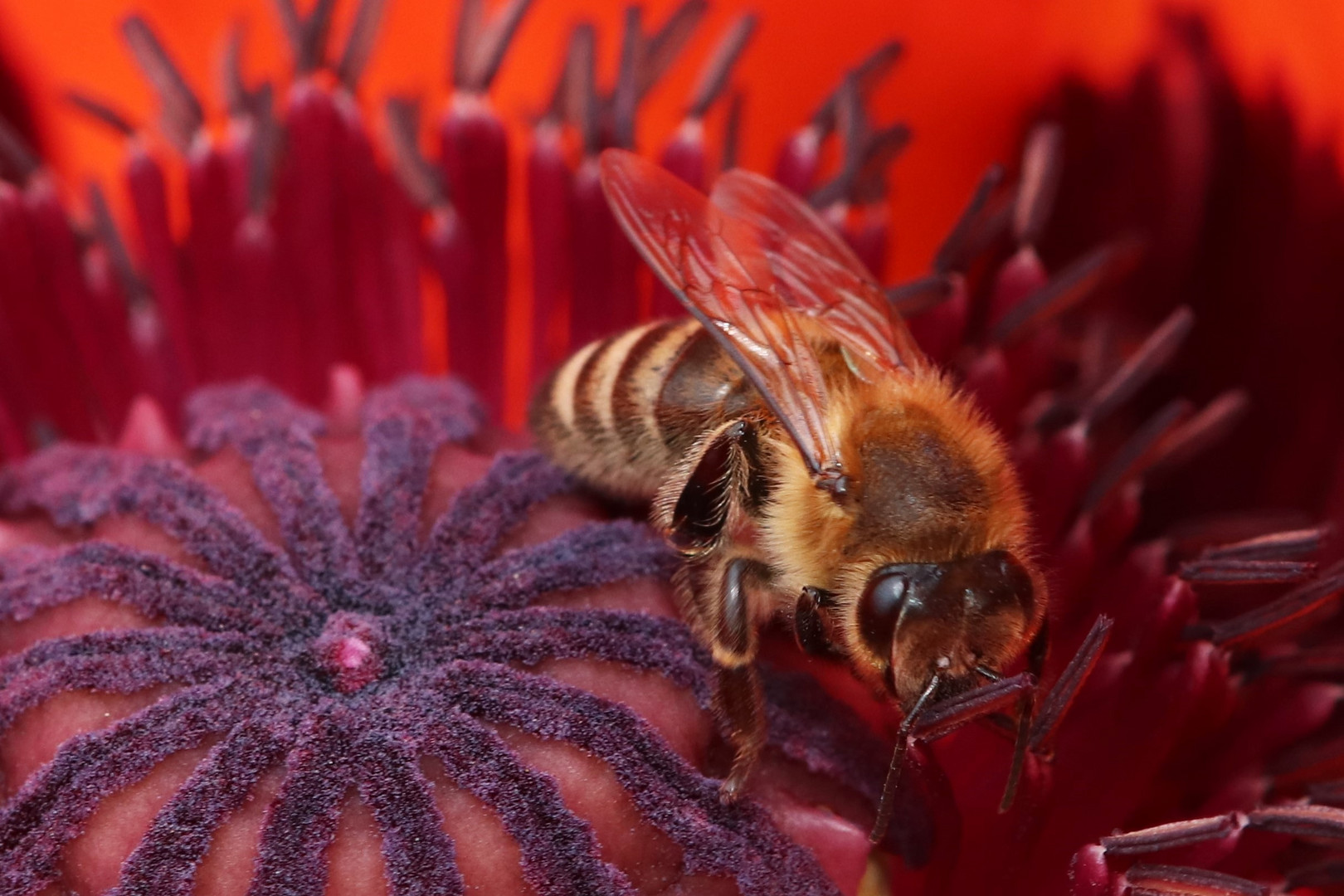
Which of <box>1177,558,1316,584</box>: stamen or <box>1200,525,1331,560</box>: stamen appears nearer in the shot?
<box>1177,558,1316,584</box>: stamen

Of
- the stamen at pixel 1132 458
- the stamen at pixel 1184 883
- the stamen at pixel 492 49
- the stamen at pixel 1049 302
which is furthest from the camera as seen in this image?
the stamen at pixel 492 49

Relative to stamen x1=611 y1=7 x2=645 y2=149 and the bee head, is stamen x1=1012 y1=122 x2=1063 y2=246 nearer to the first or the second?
stamen x1=611 y1=7 x2=645 y2=149

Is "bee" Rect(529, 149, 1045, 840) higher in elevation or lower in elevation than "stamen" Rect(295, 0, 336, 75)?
lower

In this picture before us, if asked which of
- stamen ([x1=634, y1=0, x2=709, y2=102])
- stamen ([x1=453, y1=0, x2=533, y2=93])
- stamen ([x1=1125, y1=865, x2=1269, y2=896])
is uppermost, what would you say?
stamen ([x1=453, y1=0, x2=533, y2=93])

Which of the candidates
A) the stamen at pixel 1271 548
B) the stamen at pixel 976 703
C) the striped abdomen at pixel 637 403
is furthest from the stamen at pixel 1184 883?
the striped abdomen at pixel 637 403

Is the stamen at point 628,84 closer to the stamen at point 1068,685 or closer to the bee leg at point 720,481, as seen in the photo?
the bee leg at point 720,481

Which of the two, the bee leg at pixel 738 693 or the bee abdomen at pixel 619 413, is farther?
the bee abdomen at pixel 619 413

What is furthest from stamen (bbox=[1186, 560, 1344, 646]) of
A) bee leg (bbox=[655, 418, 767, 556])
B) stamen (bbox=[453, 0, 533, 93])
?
stamen (bbox=[453, 0, 533, 93])

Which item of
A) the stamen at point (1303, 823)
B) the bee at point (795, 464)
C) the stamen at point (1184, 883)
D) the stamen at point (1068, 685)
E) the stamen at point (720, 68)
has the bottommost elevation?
the stamen at point (1303, 823)

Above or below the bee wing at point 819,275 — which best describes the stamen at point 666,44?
above
